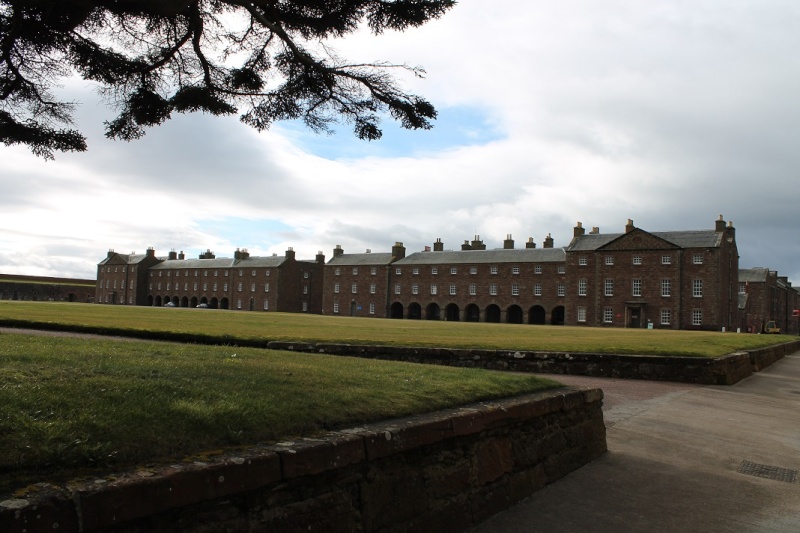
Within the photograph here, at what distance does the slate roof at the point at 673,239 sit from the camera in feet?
203

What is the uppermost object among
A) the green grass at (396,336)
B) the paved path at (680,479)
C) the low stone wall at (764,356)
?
the green grass at (396,336)

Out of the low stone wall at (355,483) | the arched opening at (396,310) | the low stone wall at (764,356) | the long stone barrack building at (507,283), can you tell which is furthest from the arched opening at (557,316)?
the low stone wall at (355,483)

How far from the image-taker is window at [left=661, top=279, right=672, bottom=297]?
207 ft

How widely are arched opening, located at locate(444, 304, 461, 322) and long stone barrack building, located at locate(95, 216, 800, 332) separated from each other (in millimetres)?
146

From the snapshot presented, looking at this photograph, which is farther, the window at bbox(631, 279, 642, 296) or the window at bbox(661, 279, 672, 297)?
the window at bbox(631, 279, 642, 296)

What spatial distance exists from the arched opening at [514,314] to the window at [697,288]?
20.7 metres

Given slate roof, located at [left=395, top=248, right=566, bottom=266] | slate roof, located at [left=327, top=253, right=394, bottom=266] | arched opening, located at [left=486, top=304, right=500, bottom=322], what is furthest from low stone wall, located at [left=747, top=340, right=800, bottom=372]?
slate roof, located at [left=327, top=253, right=394, bottom=266]

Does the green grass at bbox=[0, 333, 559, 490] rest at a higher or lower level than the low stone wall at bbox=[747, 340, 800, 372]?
higher

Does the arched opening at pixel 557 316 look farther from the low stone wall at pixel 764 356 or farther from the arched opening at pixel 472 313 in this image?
the low stone wall at pixel 764 356

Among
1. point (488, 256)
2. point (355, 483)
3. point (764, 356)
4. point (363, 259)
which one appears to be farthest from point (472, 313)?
point (355, 483)

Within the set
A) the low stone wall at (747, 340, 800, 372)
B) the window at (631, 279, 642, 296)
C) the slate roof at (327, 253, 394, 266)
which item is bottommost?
the low stone wall at (747, 340, 800, 372)

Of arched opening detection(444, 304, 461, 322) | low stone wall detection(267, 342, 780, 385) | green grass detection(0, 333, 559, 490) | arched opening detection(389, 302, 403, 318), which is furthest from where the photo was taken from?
arched opening detection(389, 302, 403, 318)

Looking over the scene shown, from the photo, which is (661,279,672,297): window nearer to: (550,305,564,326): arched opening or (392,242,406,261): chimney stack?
(550,305,564,326): arched opening

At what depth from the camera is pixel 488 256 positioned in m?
78.1
